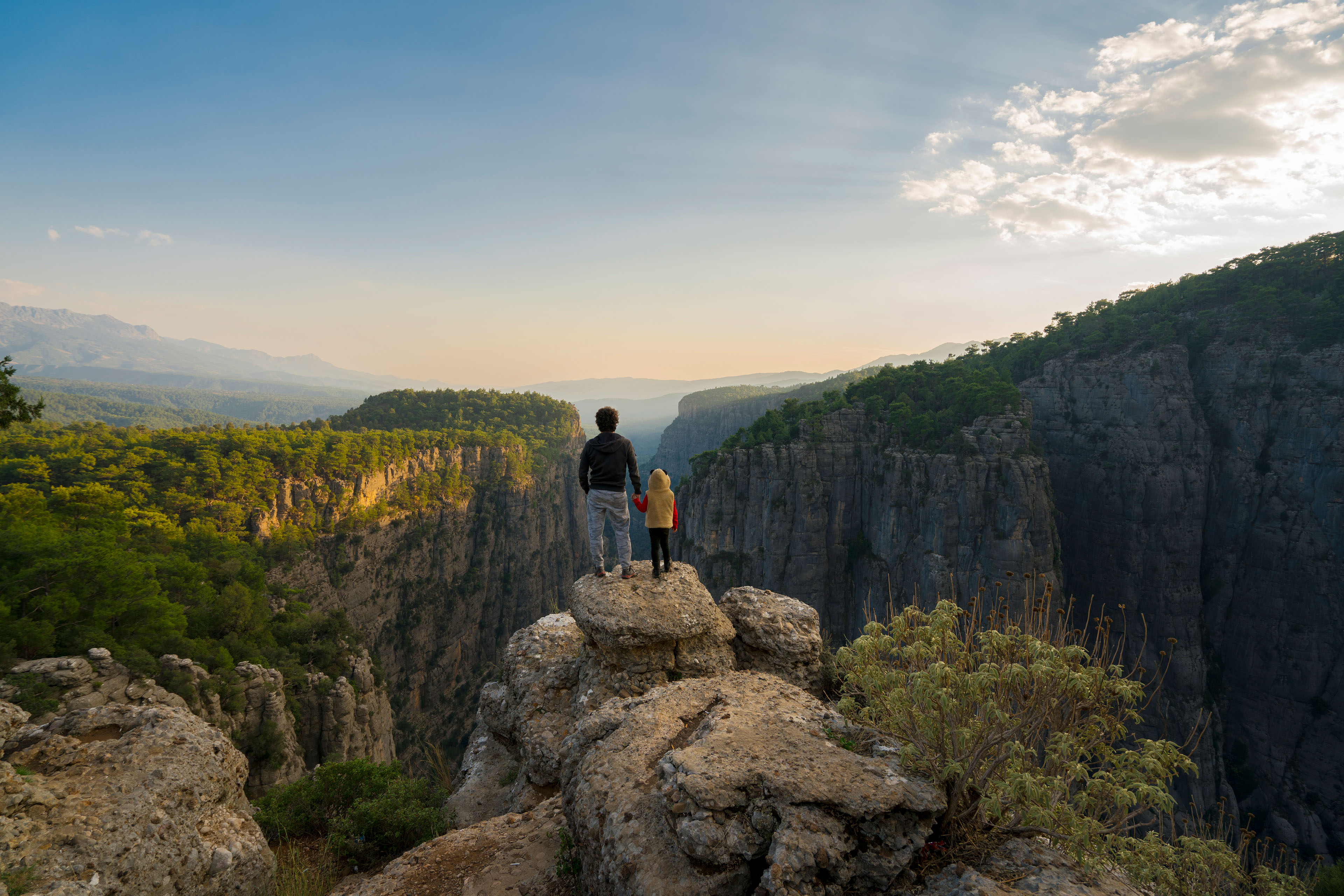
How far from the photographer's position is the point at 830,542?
47188mm

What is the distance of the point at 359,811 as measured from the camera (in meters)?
9.15

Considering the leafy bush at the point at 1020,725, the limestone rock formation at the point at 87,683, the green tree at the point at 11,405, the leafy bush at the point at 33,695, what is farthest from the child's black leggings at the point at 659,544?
the green tree at the point at 11,405

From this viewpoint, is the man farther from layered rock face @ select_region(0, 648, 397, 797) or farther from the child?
layered rock face @ select_region(0, 648, 397, 797)

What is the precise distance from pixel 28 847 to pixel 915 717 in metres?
9.66

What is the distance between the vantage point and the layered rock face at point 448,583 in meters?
48.3

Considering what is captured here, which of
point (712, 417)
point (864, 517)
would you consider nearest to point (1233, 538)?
point (864, 517)

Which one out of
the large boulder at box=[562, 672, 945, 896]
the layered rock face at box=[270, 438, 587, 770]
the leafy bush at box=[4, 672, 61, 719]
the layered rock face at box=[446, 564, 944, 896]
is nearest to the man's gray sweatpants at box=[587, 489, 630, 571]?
the layered rock face at box=[446, 564, 944, 896]

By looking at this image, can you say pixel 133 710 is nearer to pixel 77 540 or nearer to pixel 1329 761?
pixel 77 540

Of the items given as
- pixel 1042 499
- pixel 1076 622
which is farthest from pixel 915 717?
pixel 1076 622

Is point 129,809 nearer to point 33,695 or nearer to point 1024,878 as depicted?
point 33,695

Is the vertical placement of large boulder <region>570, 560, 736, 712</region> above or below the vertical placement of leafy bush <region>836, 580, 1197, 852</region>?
below

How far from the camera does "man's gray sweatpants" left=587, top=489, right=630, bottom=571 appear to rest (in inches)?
357

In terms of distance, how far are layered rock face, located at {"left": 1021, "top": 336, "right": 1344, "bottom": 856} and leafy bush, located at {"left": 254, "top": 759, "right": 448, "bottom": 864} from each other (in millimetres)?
46210

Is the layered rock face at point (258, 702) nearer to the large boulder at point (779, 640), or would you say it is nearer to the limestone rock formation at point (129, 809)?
the limestone rock formation at point (129, 809)
